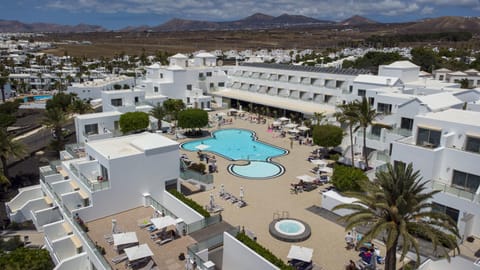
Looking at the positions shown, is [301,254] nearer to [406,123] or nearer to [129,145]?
[129,145]

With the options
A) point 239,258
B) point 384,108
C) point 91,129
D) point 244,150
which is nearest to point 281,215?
point 239,258

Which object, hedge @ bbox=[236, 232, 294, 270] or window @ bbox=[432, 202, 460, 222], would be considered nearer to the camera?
hedge @ bbox=[236, 232, 294, 270]

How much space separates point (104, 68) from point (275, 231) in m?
106

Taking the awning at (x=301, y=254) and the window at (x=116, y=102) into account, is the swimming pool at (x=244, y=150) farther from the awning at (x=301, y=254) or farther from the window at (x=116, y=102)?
the awning at (x=301, y=254)

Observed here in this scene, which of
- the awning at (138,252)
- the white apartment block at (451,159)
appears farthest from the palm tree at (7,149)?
the white apartment block at (451,159)

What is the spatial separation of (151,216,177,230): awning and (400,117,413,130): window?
19.4m

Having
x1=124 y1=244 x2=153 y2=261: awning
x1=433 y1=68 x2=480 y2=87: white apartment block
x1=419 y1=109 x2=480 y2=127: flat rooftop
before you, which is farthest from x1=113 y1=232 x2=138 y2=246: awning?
x1=433 y1=68 x2=480 y2=87: white apartment block

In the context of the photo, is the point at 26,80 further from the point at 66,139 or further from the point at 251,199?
the point at 251,199

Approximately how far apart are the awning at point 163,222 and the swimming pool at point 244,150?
11744 millimetres

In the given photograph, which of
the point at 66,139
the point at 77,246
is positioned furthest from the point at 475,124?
the point at 66,139

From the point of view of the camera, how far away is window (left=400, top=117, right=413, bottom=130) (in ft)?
90.5

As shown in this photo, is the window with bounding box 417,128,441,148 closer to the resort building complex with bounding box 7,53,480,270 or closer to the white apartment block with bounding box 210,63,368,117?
the resort building complex with bounding box 7,53,480,270

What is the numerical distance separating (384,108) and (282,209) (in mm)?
14263

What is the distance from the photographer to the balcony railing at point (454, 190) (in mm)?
19144
